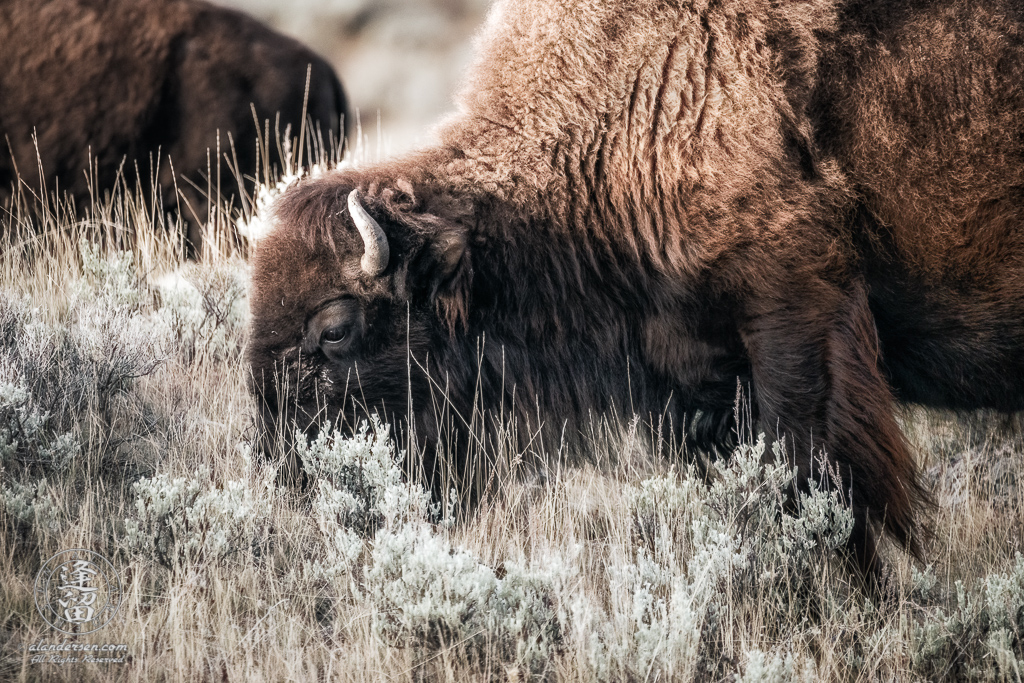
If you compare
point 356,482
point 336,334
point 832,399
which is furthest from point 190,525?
point 832,399

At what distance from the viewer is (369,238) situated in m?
3.11

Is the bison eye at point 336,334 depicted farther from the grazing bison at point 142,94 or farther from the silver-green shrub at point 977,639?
the grazing bison at point 142,94

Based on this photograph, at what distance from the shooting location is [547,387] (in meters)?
3.55

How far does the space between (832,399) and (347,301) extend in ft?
5.95

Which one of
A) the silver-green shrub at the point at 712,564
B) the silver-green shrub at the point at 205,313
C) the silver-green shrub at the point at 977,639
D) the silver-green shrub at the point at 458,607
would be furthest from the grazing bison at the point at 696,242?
the silver-green shrub at the point at 205,313

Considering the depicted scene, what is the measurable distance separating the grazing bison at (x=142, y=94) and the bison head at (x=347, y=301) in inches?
108

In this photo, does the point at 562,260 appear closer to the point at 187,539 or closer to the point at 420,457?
the point at 420,457

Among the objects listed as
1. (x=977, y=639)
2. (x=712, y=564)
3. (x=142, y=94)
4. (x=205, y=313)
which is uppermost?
(x=142, y=94)

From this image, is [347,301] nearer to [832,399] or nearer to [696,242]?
[696,242]

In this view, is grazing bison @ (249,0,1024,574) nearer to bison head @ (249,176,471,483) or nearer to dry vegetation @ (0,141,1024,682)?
bison head @ (249,176,471,483)

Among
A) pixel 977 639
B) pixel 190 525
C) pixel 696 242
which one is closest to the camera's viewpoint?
pixel 977 639

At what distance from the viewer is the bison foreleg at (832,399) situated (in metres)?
3.05

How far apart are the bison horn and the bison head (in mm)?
12

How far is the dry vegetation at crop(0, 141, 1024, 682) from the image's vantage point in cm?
246
